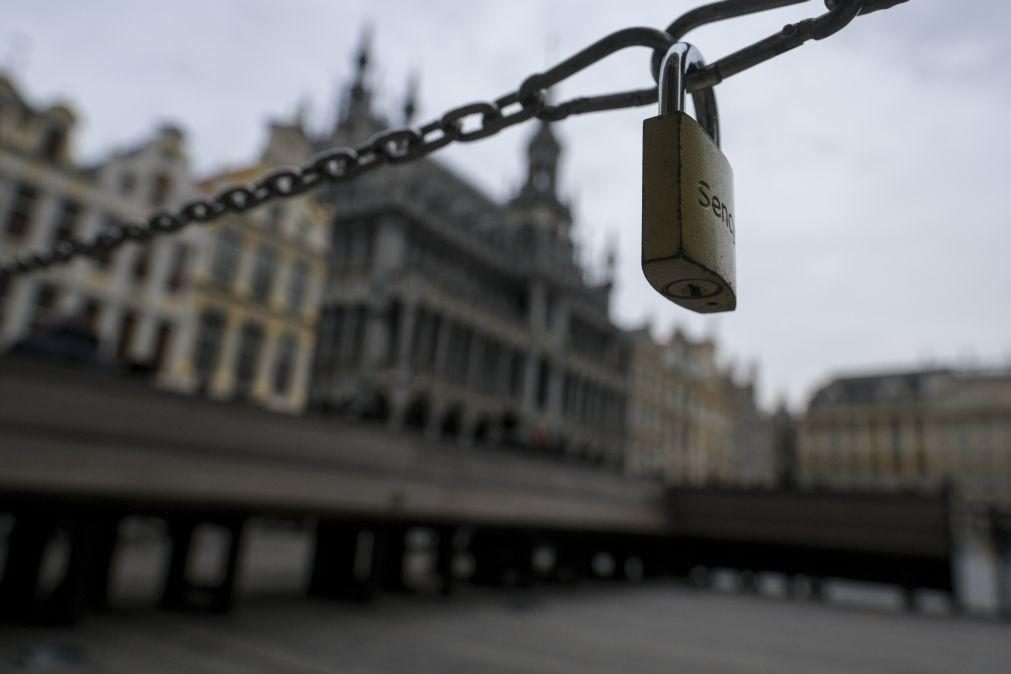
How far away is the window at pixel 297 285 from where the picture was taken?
3717 cm

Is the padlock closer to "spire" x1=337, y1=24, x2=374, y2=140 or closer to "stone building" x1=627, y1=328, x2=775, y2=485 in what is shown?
"spire" x1=337, y1=24, x2=374, y2=140

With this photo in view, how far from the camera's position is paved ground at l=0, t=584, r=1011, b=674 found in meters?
10.2

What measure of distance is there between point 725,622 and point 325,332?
30.8 meters

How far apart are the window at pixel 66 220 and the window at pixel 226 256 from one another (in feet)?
20.9

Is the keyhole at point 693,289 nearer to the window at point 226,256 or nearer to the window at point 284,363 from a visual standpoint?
the window at point 226,256

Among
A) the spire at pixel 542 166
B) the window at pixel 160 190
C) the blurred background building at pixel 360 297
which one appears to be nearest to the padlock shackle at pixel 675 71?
the blurred background building at pixel 360 297

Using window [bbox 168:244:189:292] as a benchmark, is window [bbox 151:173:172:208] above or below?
above

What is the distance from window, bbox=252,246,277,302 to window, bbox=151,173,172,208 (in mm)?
5215

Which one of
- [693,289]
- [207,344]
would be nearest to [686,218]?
[693,289]

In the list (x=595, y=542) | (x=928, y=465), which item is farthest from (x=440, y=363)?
(x=928, y=465)

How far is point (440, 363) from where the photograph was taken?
1625 inches

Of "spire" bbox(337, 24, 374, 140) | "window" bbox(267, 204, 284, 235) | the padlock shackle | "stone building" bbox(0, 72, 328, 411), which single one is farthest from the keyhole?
"spire" bbox(337, 24, 374, 140)

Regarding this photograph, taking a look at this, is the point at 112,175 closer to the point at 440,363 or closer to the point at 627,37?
the point at 440,363

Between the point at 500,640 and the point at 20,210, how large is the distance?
24955mm
